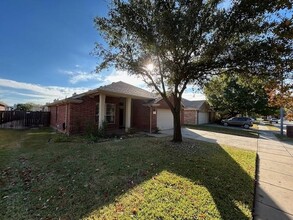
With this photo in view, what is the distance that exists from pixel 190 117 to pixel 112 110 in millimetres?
15690

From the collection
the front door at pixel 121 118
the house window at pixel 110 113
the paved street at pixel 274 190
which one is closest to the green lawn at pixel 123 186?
the paved street at pixel 274 190

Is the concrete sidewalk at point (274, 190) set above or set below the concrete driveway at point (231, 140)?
below

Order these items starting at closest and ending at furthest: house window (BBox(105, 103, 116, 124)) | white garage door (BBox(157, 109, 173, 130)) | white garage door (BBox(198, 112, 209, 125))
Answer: house window (BBox(105, 103, 116, 124)), white garage door (BBox(157, 109, 173, 130)), white garage door (BBox(198, 112, 209, 125))

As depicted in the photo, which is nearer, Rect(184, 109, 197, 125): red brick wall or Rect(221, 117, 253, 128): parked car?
Rect(221, 117, 253, 128): parked car

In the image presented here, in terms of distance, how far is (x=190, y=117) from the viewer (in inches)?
1045

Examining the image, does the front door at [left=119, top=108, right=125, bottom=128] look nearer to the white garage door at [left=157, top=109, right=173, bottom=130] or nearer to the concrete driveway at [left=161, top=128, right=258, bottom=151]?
the white garage door at [left=157, top=109, right=173, bottom=130]

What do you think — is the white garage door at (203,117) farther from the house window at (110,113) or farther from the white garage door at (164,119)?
the house window at (110,113)

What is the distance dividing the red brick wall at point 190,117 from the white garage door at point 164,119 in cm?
969

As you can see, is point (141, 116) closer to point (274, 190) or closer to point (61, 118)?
point (61, 118)

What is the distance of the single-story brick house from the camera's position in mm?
11680

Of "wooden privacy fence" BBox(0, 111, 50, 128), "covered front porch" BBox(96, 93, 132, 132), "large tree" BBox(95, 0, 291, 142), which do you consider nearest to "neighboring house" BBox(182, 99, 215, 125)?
"covered front porch" BBox(96, 93, 132, 132)

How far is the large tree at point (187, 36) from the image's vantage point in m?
6.32

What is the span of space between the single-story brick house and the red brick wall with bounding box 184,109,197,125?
9.69 metres

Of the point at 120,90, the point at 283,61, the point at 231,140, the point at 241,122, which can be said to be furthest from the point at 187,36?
the point at 241,122
